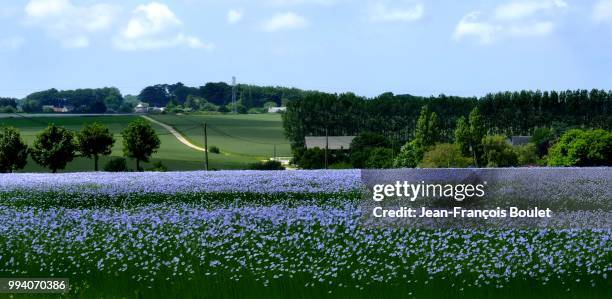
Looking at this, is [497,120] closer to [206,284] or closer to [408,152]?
[408,152]

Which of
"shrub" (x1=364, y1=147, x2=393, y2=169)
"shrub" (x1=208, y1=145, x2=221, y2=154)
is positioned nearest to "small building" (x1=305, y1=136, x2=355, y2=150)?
"shrub" (x1=208, y1=145, x2=221, y2=154)

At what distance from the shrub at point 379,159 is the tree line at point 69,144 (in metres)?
24.9

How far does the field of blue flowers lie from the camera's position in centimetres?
1384

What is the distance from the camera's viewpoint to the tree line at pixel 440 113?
161000mm

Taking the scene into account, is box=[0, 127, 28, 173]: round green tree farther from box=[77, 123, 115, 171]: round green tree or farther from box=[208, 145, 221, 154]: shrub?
box=[208, 145, 221, 154]: shrub

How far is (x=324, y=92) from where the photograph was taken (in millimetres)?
166875

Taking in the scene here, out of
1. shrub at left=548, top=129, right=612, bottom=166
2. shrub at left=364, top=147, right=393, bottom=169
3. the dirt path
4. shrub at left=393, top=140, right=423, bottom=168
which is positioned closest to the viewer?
shrub at left=548, top=129, right=612, bottom=166

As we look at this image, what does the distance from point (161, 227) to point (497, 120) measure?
153m

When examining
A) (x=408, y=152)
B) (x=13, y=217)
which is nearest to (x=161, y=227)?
(x=13, y=217)

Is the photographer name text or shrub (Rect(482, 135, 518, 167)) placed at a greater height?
the photographer name text

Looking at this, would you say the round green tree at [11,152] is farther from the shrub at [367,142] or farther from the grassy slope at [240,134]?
the grassy slope at [240,134]

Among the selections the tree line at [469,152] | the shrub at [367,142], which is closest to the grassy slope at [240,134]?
the shrub at [367,142]

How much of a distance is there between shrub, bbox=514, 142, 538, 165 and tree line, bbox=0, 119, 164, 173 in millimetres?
54303

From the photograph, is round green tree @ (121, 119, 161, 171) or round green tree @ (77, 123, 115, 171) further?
round green tree @ (77, 123, 115, 171)
